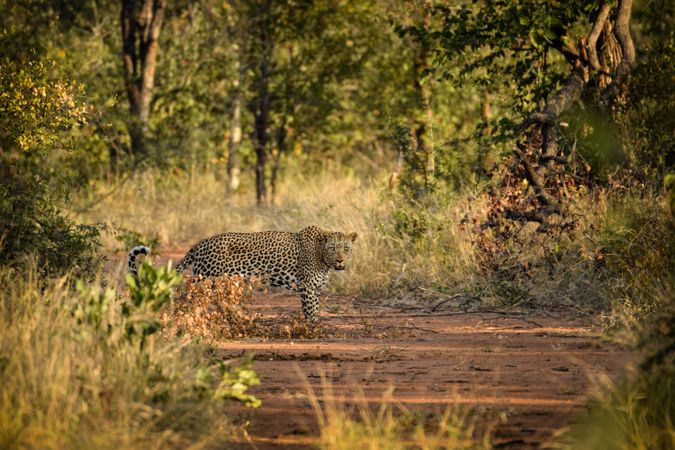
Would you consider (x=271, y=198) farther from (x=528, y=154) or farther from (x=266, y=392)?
(x=266, y=392)

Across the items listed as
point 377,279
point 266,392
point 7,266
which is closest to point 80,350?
point 266,392

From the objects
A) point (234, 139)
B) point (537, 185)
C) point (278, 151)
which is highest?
point (234, 139)

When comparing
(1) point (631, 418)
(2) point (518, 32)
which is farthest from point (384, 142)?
(1) point (631, 418)

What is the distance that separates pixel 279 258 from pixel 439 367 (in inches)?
138

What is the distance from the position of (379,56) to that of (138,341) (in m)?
17.9

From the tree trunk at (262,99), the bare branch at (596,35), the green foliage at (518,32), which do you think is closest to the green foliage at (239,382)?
the green foliage at (518,32)

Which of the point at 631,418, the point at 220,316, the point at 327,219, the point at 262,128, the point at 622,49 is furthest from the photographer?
the point at 262,128

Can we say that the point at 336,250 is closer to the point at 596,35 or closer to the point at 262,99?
the point at 596,35

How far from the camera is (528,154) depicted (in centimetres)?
1216

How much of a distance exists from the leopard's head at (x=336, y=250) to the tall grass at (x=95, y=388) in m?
4.29

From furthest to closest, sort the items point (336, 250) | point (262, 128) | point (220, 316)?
point (262, 128), point (336, 250), point (220, 316)

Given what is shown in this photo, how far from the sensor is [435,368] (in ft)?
26.5

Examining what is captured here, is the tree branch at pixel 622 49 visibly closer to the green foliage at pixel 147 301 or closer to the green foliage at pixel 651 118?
the green foliage at pixel 651 118

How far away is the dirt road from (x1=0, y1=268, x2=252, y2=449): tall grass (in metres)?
0.44
